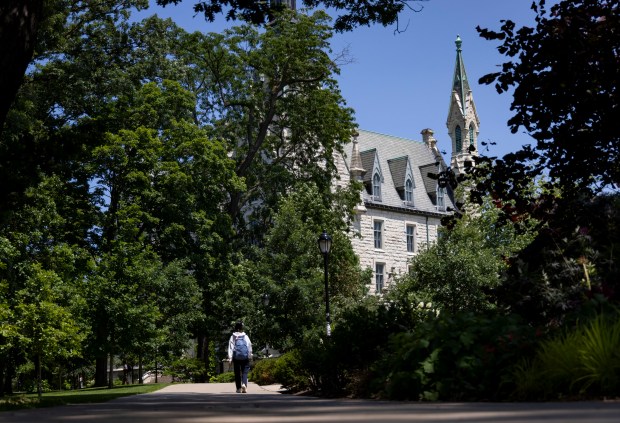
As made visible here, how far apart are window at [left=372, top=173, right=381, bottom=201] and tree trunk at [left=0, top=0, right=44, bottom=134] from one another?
59.0 meters

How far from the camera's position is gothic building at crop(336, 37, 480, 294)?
6744cm

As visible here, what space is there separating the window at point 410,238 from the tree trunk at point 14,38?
61.4m

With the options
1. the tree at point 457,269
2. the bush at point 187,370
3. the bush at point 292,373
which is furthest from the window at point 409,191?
the bush at point 292,373

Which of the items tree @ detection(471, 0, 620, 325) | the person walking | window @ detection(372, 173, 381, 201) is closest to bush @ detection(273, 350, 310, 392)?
the person walking

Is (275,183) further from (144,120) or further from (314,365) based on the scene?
(314,365)

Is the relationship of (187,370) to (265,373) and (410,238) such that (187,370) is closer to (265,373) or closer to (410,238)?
(265,373)

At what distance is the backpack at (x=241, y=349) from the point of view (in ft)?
69.7

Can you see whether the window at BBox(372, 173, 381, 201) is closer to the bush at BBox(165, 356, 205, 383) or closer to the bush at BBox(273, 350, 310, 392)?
the bush at BBox(165, 356, 205, 383)

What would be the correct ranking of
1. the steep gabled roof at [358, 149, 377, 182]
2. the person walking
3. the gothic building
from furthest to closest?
the steep gabled roof at [358, 149, 377, 182] → the gothic building → the person walking

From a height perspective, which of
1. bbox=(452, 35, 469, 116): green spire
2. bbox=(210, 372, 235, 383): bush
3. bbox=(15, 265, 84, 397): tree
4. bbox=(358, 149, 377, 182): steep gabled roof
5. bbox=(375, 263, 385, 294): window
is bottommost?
bbox=(210, 372, 235, 383): bush

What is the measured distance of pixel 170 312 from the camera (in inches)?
1572

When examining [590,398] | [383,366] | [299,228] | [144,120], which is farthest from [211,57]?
[590,398]

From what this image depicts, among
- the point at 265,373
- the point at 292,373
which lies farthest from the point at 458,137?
the point at 292,373

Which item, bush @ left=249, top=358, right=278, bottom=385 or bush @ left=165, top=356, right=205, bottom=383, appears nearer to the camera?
bush @ left=249, top=358, right=278, bottom=385
